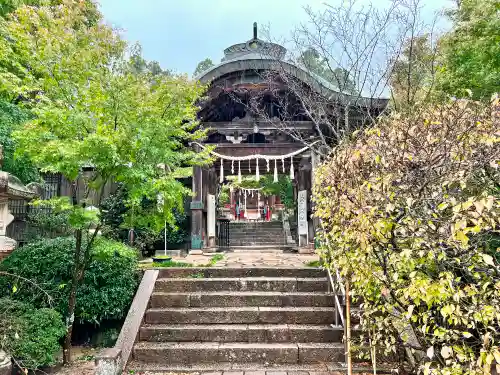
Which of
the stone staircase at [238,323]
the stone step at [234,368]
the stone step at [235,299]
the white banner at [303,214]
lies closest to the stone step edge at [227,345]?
the stone staircase at [238,323]

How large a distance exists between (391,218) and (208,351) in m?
3.73

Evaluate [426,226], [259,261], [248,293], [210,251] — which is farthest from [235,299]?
[210,251]

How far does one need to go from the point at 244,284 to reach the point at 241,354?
1571 millimetres

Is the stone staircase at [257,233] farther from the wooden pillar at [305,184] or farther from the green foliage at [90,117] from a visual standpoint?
the green foliage at [90,117]

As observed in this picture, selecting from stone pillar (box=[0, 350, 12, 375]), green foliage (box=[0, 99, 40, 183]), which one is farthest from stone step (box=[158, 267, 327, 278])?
green foliage (box=[0, 99, 40, 183])

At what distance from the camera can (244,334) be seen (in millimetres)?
5492

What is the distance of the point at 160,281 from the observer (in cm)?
655

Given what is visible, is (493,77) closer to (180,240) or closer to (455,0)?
(455,0)

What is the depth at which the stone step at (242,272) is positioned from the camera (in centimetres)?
681

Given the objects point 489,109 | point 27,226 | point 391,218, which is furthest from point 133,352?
point 27,226

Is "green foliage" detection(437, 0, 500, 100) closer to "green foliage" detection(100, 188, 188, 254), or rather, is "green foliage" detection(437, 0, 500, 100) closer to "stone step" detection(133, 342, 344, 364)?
"stone step" detection(133, 342, 344, 364)

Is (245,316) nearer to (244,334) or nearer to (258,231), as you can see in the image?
(244,334)

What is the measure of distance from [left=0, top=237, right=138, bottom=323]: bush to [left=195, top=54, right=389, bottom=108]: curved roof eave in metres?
5.73

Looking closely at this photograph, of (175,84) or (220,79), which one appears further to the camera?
(220,79)
